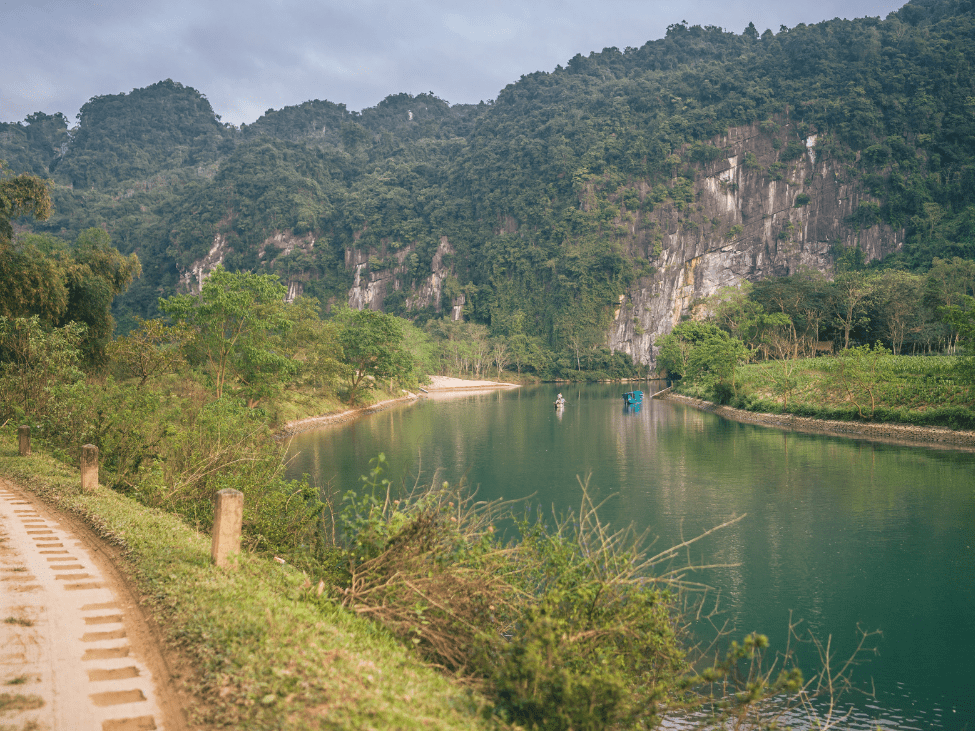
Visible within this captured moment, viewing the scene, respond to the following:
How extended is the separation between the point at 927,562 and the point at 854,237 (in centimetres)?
9992

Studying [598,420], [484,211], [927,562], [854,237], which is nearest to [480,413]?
[598,420]

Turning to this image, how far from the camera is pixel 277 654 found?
4164mm

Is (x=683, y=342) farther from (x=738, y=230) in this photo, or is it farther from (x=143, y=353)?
(x=143, y=353)

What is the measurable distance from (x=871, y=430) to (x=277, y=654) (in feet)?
92.7

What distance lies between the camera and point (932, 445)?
926 inches

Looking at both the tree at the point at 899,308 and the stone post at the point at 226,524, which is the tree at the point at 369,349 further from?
the tree at the point at 899,308

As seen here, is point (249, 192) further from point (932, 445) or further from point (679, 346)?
point (932, 445)

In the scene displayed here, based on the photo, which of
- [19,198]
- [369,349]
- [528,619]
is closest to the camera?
[528,619]

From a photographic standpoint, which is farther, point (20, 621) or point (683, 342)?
point (683, 342)

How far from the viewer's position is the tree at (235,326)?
24.5 m

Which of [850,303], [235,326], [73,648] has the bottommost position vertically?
[73,648]

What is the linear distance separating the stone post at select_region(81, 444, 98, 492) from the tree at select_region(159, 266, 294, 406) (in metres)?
15.8

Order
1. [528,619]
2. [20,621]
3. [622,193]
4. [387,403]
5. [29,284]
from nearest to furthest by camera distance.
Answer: [20,621], [528,619], [29,284], [387,403], [622,193]

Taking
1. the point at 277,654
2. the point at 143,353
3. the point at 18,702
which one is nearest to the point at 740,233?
the point at 143,353
